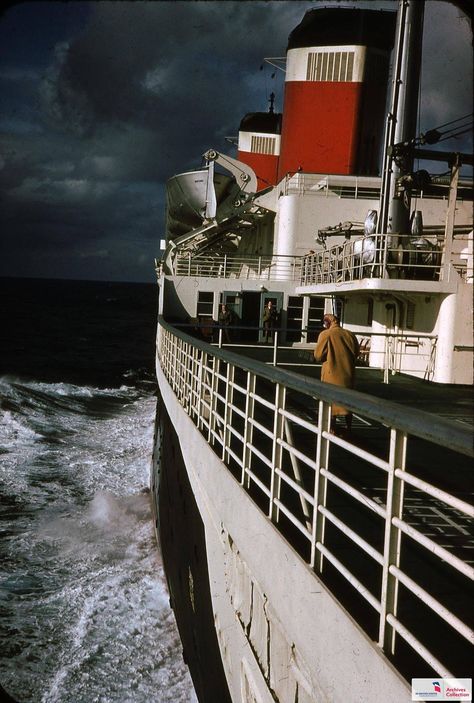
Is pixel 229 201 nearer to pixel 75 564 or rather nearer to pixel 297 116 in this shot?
pixel 297 116

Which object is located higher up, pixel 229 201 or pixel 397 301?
pixel 229 201

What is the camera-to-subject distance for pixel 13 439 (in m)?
21.1

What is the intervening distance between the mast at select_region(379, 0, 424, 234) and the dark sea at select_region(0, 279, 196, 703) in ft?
32.5

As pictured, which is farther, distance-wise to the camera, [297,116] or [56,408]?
[56,408]

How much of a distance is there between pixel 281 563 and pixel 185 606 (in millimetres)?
4828

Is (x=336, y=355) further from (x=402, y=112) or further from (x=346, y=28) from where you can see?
(x=346, y=28)

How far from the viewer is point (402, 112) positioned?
15594 millimetres

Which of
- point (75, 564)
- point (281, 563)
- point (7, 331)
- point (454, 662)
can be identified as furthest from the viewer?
point (7, 331)

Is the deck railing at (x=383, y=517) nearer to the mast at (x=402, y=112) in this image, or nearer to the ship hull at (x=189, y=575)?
the ship hull at (x=189, y=575)

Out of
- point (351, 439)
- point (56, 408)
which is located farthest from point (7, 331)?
point (351, 439)

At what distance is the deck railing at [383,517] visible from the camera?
6.99 feet

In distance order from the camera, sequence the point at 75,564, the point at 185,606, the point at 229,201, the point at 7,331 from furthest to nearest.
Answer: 1. the point at 7,331
2. the point at 229,201
3. the point at 75,564
4. the point at 185,606

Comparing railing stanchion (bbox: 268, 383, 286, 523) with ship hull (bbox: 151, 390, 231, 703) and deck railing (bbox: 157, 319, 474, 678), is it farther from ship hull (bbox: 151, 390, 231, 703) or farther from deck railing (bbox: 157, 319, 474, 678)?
ship hull (bbox: 151, 390, 231, 703)

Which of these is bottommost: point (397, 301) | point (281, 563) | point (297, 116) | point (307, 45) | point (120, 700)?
point (120, 700)
